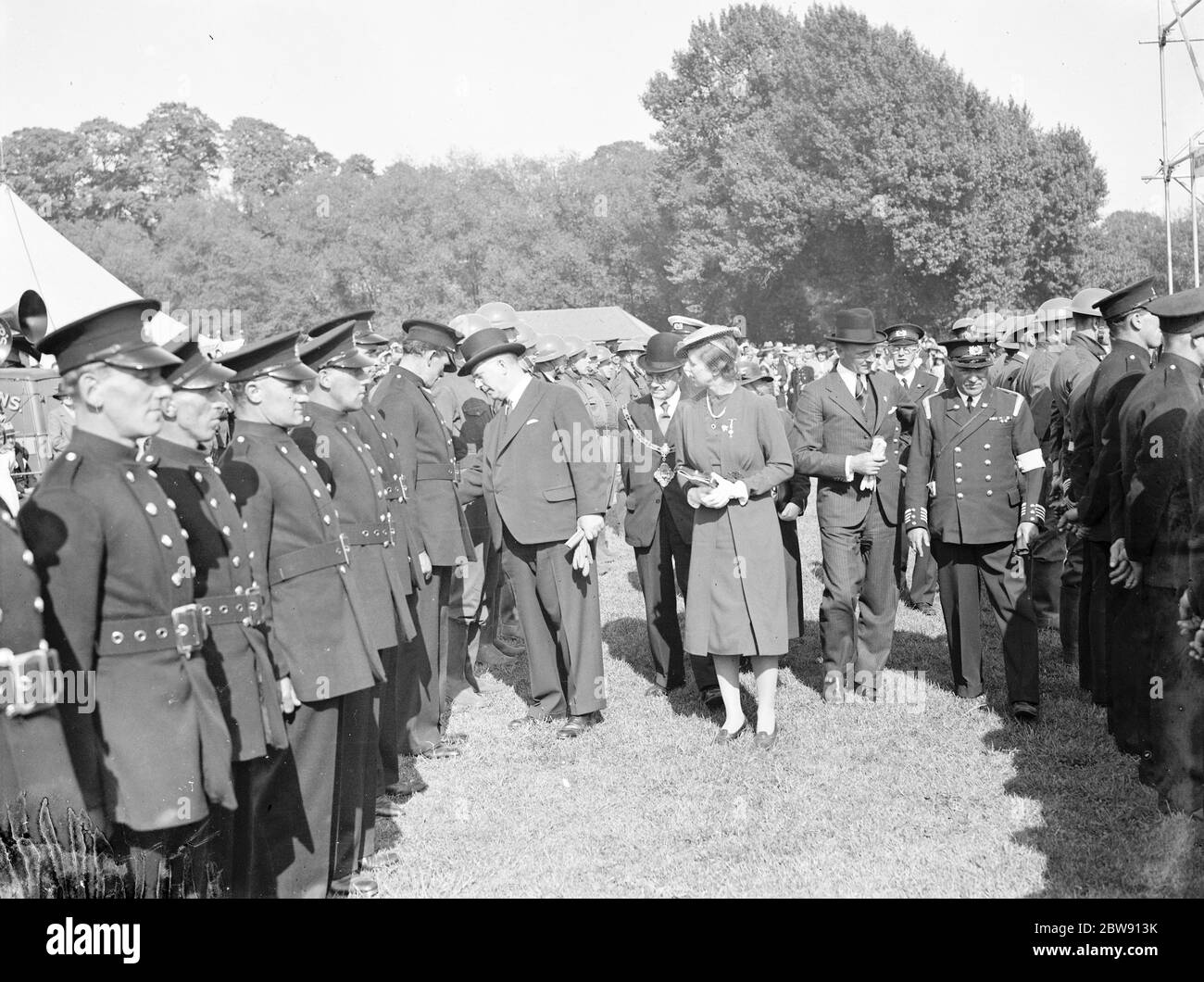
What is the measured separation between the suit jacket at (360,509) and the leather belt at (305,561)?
683 millimetres

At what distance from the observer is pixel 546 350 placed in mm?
11875

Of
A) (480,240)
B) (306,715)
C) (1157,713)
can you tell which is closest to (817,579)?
(1157,713)

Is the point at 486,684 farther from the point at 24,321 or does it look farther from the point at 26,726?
the point at 26,726

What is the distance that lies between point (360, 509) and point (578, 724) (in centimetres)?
251

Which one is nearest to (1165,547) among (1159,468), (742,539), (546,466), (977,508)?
(1159,468)

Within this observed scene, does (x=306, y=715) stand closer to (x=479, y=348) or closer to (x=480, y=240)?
(x=479, y=348)

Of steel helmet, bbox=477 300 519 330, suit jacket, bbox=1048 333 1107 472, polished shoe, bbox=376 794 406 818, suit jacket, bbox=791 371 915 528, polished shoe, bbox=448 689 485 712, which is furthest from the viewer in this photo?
steel helmet, bbox=477 300 519 330

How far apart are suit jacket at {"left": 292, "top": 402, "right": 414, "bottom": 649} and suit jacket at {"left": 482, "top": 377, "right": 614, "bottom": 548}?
5.74ft

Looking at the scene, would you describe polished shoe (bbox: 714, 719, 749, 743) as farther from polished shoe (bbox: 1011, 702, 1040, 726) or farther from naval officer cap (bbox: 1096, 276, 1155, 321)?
naval officer cap (bbox: 1096, 276, 1155, 321)

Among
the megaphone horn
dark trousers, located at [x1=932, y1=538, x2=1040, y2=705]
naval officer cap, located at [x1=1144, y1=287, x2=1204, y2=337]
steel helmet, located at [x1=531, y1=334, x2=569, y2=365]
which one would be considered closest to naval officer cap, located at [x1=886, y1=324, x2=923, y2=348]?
steel helmet, located at [x1=531, y1=334, x2=569, y2=365]

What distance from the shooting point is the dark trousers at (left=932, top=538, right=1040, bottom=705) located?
6957mm

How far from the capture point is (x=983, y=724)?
6.93 metres

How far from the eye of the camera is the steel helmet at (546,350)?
11352 millimetres

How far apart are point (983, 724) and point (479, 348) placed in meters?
3.71
